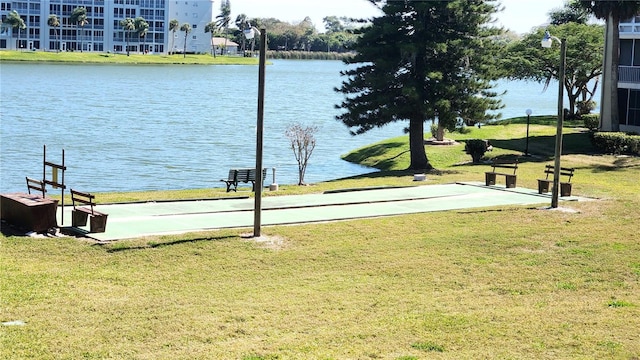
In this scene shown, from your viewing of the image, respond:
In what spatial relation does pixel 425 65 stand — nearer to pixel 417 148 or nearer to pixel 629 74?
pixel 417 148

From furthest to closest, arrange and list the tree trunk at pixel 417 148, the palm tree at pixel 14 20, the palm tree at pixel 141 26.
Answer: the palm tree at pixel 141 26 → the palm tree at pixel 14 20 → the tree trunk at pixel 417 148

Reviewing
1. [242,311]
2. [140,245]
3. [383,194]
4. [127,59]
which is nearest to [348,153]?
[383,194]

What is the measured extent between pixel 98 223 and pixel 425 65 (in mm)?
23961

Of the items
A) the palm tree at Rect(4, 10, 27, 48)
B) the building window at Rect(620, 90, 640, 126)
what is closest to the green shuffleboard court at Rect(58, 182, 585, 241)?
the building window at Rect(620, 90, 640, 126)

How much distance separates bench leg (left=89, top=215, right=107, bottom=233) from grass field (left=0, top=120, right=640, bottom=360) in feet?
2.70

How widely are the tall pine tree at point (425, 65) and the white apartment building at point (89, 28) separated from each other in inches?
5665

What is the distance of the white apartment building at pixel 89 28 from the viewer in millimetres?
176000

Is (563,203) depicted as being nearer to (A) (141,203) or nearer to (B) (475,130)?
(A) (141,203)

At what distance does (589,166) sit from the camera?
127 feet

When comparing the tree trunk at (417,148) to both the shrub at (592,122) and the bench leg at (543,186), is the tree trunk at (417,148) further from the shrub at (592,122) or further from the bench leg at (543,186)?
the shrub at (592,122)

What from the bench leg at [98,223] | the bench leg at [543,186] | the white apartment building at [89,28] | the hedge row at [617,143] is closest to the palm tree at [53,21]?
the white apartment building at [89,28]

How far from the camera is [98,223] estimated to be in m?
19.0

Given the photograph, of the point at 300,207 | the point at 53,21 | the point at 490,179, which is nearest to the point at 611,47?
the point at 490,179

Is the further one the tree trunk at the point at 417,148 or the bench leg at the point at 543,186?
the tree trunk at the point at 417,148
